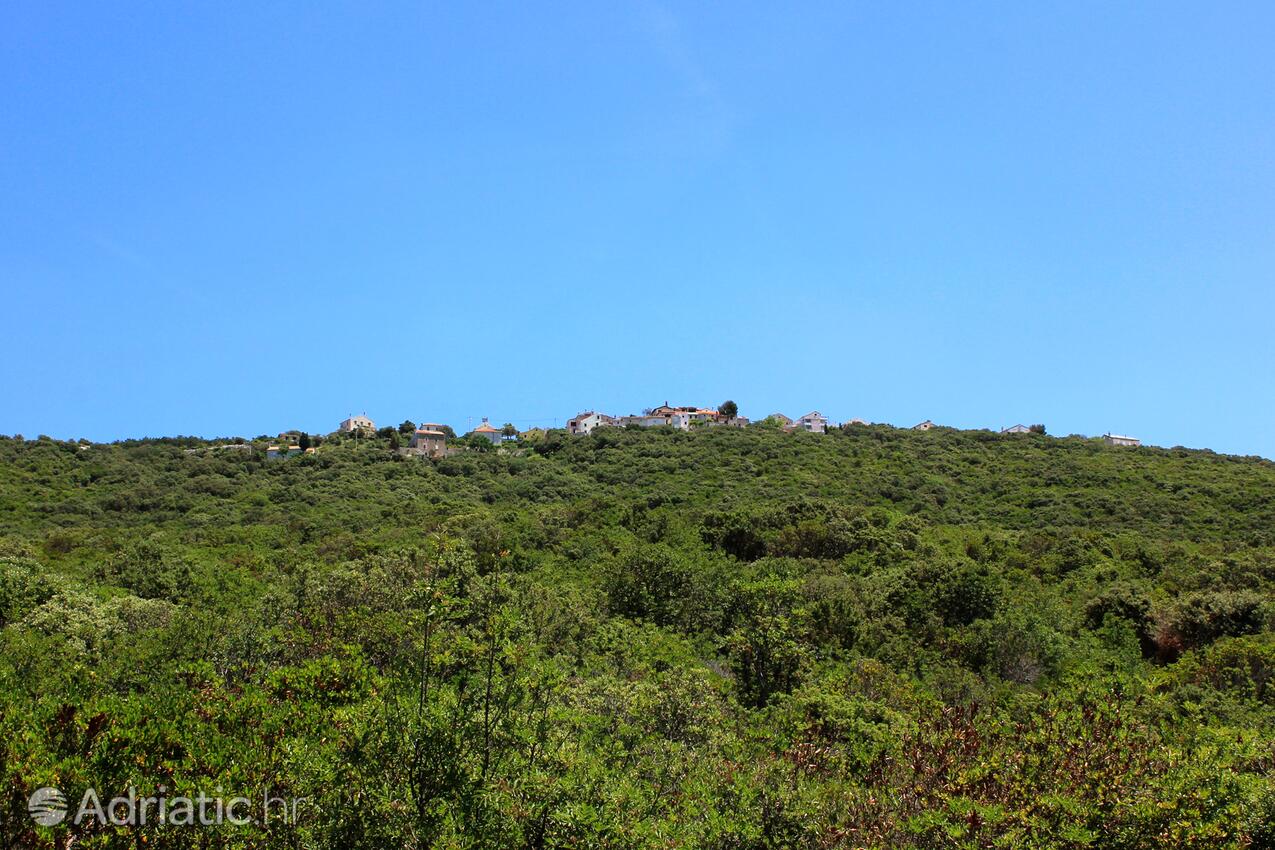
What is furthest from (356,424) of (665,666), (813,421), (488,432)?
(665,666)

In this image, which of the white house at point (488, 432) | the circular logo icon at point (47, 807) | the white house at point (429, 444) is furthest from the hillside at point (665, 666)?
the white house at point (488, 432)

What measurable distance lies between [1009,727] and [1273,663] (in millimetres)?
13332

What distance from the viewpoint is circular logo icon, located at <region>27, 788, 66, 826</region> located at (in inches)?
303

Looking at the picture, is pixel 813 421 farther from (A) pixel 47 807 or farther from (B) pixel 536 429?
(A) pixel 47 807

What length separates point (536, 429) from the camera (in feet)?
403

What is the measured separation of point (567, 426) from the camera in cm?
12200

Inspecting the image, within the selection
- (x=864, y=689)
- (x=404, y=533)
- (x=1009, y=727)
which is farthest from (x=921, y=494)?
(x=1009, y=727)

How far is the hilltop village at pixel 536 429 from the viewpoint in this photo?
4075 inches

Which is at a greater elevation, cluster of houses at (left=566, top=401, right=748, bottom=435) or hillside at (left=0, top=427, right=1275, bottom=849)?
cluster of houses at (left=566, top=401, right=748, bottom=435)

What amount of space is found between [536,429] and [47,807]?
115 m

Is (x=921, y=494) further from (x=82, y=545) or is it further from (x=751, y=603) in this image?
(x=82, y=545)
